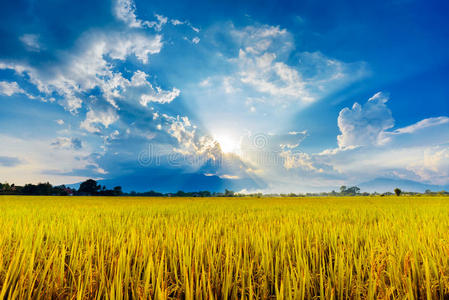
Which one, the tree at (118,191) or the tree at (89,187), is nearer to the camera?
the tree at (118,191)

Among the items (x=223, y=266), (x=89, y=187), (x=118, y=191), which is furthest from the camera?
(x=89, y=187)

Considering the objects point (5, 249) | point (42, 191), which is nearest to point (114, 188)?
point (42, 191)

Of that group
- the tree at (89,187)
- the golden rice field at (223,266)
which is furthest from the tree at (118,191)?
the golden rice field at (223,266)

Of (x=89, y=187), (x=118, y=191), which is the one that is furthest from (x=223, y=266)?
(x=89, y=187)

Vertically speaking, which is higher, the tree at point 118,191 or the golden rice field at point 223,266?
the golden rice field at point 223,266

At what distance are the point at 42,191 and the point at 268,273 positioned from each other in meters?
90.8

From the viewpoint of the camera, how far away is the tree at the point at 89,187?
81875 millimetres

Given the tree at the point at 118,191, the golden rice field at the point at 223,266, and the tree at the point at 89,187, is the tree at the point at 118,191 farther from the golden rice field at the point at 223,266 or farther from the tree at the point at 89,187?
the golden rice field at the point at 223,266

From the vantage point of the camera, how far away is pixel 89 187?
83.6m

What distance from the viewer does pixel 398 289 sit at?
1671 millimetres

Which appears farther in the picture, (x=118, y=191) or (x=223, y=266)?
(x=118, y=191)

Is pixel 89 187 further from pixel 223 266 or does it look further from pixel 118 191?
pixel 223 266

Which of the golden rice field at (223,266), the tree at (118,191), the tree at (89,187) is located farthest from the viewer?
the tree at (89,187)

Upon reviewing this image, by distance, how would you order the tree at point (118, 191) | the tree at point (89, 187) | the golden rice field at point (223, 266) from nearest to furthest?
the golden rice field at point (223, 266) → the tree at point (118, 191) → the tree at point (89, 187)
